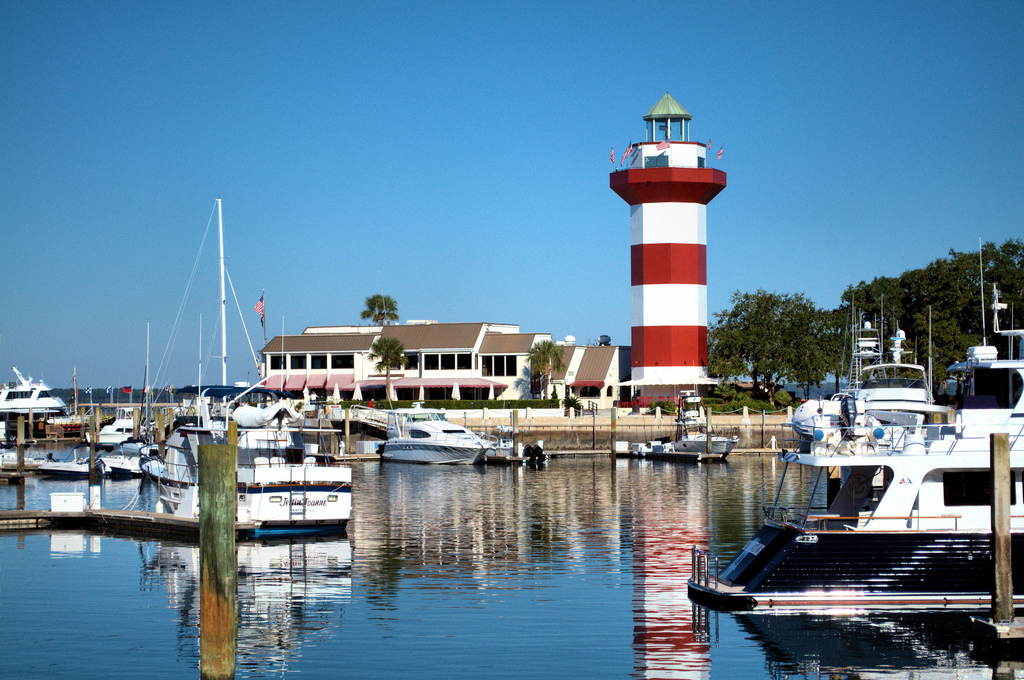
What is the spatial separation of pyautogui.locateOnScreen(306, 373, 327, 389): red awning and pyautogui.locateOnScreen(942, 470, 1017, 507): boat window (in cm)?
7210

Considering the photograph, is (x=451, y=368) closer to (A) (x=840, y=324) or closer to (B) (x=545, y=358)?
(B) (x=545, y=358)

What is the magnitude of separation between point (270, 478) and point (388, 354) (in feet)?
176

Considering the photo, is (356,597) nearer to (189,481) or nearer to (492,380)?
(189,481)

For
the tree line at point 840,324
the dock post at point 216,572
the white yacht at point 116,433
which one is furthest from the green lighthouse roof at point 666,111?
the dock post at point 216,572

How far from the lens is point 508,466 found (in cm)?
6334

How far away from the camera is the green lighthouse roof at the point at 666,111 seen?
8550 centimetres

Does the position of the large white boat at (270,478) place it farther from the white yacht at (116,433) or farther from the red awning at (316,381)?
the red awning at (316,381)

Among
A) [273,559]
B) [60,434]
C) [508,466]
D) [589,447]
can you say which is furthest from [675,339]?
[273,559]

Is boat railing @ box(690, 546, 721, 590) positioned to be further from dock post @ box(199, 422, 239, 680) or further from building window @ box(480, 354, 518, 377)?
building window @ box(480, 354, 518, 377)

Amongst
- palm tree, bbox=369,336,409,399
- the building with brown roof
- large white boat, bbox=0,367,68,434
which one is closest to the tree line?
the building with brown roof

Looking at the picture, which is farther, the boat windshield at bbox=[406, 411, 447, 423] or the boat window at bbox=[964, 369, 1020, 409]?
the boat windshield at bbox=[406, 411, 447, 423]

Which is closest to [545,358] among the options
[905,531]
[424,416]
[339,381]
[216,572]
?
[339,381]

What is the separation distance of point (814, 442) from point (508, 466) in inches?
1640

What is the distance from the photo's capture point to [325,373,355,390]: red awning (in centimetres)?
9012
